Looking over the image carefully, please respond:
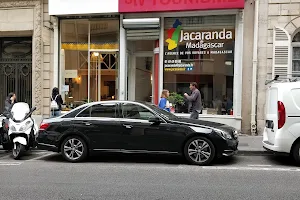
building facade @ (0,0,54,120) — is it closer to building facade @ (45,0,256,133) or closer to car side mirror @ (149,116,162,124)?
building facade @ (45,0,256,133)

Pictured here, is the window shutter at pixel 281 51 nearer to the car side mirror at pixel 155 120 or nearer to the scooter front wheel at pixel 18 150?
the car side mirror at pixel 155 120

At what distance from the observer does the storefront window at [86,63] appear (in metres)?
13.7

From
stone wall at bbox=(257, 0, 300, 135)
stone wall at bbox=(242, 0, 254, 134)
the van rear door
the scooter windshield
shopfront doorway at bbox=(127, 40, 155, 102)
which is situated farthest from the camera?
shopfront doorway at bbox=(127, 40, 155, 102)

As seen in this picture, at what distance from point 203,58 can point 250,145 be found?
3.86 m

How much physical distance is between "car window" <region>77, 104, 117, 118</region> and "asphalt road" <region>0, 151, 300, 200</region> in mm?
1096

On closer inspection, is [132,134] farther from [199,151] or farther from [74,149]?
[199,151]

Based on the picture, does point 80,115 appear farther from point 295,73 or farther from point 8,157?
point 295,73

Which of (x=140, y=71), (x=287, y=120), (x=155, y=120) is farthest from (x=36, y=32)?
(x=287, y=120)

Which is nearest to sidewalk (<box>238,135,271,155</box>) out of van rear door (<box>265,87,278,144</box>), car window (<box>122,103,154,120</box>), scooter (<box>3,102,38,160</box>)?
van rear door (<box>265,87,278,144</box>)

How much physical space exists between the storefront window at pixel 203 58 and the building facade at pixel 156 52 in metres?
0.03

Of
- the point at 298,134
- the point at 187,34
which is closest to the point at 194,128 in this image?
the point at 298,134

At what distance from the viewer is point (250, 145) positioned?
1017 cm

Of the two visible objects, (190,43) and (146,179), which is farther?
(190,43)

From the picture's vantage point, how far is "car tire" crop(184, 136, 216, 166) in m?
7.72
